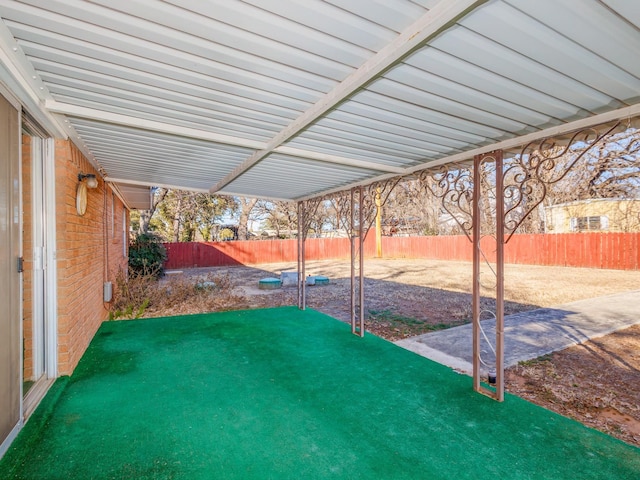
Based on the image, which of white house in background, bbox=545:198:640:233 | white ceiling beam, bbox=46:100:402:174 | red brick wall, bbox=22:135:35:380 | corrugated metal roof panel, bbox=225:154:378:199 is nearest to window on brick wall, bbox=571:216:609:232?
white house in background, bbox=545:198:640:233

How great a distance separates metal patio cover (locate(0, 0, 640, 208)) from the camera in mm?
1443

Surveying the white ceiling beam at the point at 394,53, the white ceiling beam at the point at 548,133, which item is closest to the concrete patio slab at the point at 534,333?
the white ceiling beam at the point at 548,133

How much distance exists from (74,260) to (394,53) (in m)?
3.69

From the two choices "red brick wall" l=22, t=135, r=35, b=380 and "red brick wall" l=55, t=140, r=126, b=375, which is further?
"red brick wall" l=55, t=140, r=126, b=375

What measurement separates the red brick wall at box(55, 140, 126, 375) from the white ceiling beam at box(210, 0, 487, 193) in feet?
7.97

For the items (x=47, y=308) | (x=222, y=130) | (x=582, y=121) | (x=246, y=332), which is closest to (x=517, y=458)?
(x=582, y=121)

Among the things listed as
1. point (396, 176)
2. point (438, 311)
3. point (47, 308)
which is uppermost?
point (396, 176)

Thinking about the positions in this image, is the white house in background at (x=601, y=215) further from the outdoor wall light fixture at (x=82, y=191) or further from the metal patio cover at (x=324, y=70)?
the outdoor wall light fixture at (x=82, y=191)

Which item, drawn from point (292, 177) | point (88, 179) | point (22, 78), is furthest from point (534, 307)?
point (22, 78)

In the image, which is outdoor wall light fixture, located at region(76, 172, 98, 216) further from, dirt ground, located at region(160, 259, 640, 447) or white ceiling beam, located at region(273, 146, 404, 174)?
Result: dirt ground, located at region(160, 259, 640, 447)

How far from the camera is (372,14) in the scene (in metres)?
1.44

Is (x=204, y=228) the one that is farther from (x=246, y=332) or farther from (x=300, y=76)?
(x=300, y=76)

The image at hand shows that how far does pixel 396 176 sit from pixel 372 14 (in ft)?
10.0

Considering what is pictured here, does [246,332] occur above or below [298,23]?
below
